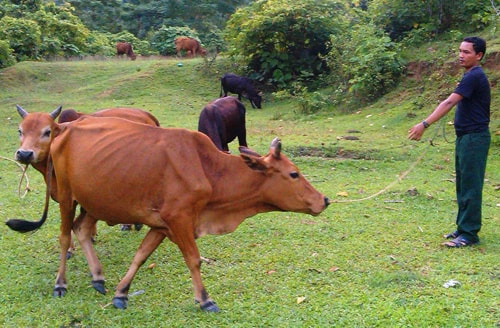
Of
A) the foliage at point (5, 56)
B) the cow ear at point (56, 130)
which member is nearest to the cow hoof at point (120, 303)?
the cow ear at point (56, 130)

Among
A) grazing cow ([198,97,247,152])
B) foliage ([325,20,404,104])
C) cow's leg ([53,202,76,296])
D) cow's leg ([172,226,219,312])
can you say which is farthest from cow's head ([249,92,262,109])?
cow's leg ([172,226,219,312])

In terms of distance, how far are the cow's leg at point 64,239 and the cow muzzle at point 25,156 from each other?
784mm

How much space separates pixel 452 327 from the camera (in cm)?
431

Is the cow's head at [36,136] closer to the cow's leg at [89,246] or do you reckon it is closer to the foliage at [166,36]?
the cow's leg at [89,246]

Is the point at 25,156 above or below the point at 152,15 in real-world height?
above

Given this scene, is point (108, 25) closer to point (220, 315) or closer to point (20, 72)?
point (20, 72)

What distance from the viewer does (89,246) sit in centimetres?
538

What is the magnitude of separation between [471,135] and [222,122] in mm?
3504

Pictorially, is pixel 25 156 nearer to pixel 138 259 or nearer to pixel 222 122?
pixel 138 259

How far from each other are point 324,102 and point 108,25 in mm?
26186

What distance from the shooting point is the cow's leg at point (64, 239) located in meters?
5.14

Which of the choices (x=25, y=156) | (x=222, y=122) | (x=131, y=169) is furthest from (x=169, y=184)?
(x=222, y=122)

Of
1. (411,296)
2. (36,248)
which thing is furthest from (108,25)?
(411,296)

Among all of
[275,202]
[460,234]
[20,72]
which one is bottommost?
[20,72]
